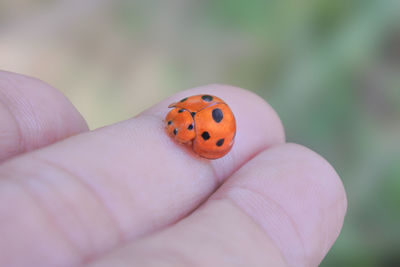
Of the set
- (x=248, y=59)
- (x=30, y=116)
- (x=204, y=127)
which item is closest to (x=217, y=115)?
(x=204, y=127)

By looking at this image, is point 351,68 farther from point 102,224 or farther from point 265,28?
point 102,224

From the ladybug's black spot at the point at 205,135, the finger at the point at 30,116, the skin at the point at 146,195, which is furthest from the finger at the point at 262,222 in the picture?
the finger at the point at 30,116

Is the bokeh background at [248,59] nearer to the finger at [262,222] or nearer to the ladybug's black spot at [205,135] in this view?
the finger at [262,222]

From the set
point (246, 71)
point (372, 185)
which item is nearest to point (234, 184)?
point (372, 185)

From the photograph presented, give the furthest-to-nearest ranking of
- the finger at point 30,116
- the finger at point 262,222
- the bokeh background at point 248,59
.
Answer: the bokeh background at point 248,59 < the finger at point 30,116 < the finger at point 262,222

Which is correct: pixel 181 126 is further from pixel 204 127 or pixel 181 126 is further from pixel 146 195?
pixel 146 195

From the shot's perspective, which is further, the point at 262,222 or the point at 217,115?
the point at 217,115
